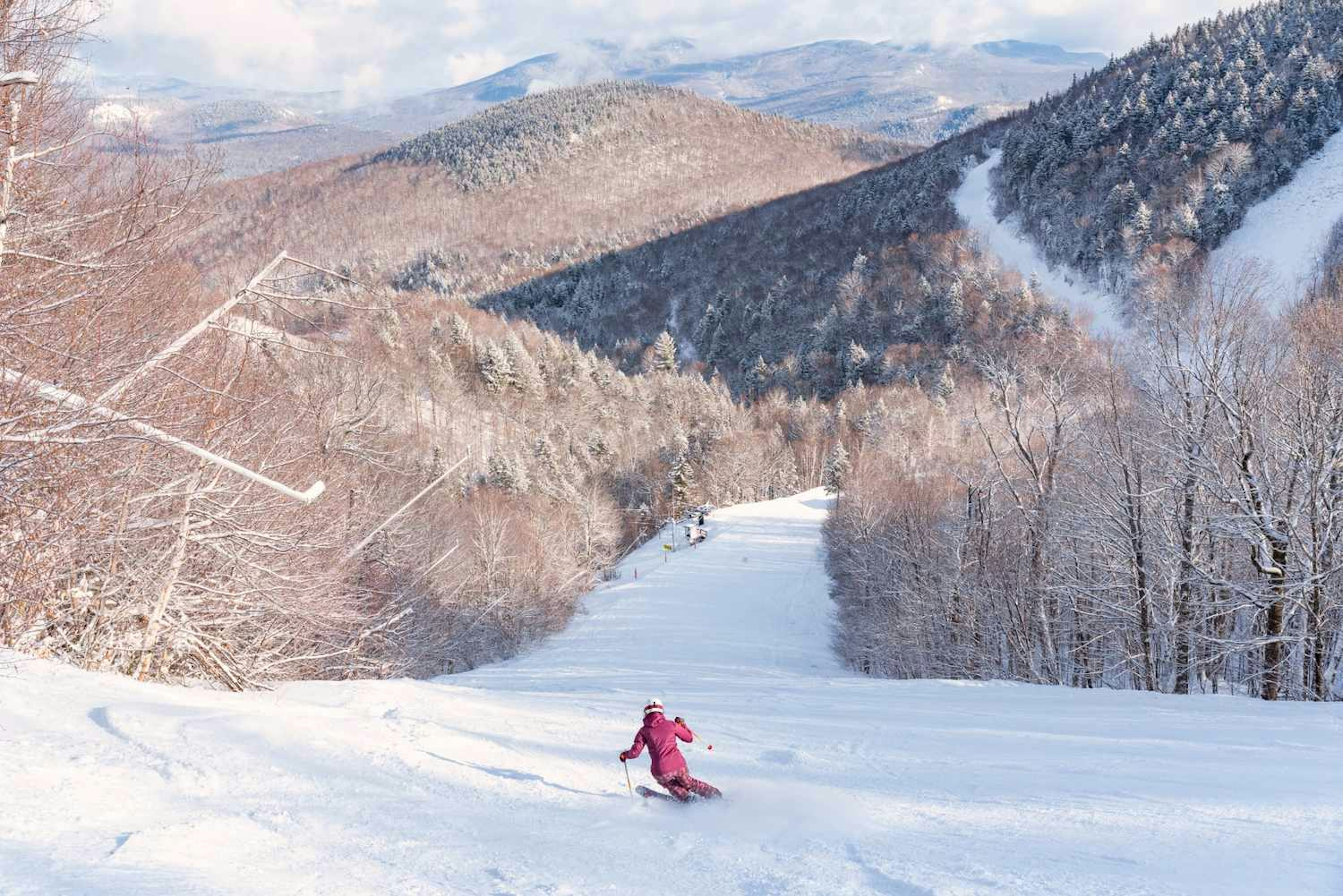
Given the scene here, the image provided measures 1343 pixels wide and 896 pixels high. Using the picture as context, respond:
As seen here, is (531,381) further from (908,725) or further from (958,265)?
(908,725)

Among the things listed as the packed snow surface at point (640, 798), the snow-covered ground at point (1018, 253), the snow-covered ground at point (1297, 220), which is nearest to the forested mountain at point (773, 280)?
the snow-covered ground at point (1018, 253)

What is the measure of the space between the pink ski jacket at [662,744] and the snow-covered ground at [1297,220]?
72.9 metres

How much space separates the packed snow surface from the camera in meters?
3.68

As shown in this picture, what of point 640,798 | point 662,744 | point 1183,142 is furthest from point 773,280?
point 640,798

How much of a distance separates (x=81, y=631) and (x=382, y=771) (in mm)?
5950

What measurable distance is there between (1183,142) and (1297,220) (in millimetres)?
22319

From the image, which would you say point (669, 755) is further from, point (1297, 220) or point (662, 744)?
point (1297, 220)

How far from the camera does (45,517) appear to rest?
22.3 ft

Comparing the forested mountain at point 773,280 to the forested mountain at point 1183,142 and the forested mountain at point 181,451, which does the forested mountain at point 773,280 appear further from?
the forested mountain at point 181,451

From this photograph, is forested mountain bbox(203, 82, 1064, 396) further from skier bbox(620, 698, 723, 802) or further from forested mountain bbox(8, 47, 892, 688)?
skier bbox(620, 698, 723, 802)

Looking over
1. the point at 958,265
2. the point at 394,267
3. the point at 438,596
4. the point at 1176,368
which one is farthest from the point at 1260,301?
the point at 394,267

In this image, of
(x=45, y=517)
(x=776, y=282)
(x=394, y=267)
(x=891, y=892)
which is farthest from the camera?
(x=394, y=267)

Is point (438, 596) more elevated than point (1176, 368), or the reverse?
point (1176, 368)

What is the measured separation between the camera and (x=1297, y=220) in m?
67.4
